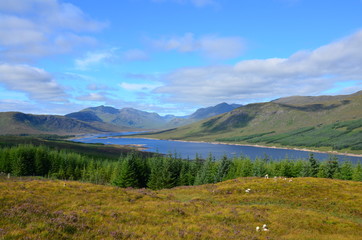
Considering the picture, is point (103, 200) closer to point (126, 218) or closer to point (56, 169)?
point (126, 218)

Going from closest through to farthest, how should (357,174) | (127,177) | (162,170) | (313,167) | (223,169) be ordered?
(127,177)
(357,174)
(162,170)
(313,167)
(223,169)

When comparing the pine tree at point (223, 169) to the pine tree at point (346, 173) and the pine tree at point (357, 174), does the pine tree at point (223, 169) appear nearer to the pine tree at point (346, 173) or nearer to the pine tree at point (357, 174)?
the pine tree at point (346, 173)

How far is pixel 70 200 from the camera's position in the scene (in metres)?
26.8

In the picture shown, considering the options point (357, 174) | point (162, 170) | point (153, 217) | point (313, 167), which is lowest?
point (162, 170)

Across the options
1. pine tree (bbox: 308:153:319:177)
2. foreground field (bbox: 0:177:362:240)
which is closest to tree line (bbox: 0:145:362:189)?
pine tree (bbox: 308:153:319:177)

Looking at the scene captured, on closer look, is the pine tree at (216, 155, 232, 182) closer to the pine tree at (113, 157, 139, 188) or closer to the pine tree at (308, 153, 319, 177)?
the pine tree at (308, 153, 319, 177)

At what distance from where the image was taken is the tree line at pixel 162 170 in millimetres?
89625

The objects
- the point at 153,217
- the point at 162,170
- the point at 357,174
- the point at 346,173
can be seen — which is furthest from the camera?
the point at 346,173

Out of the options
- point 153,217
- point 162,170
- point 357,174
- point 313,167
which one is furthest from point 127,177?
point 357,174

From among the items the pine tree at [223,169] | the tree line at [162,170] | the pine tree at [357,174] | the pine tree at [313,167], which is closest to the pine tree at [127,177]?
the tree line at [162,170]

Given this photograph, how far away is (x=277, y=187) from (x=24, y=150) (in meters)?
109

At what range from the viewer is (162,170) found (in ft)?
302

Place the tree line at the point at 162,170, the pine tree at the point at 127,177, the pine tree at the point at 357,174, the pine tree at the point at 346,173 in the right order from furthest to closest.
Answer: the pine tree at the point at 346,173, the tree line at the point at 162,170, the pine tree at the point at 357,174, the pine tree at the point at 127,177

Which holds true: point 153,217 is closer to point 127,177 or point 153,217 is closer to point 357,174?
point 127,177
